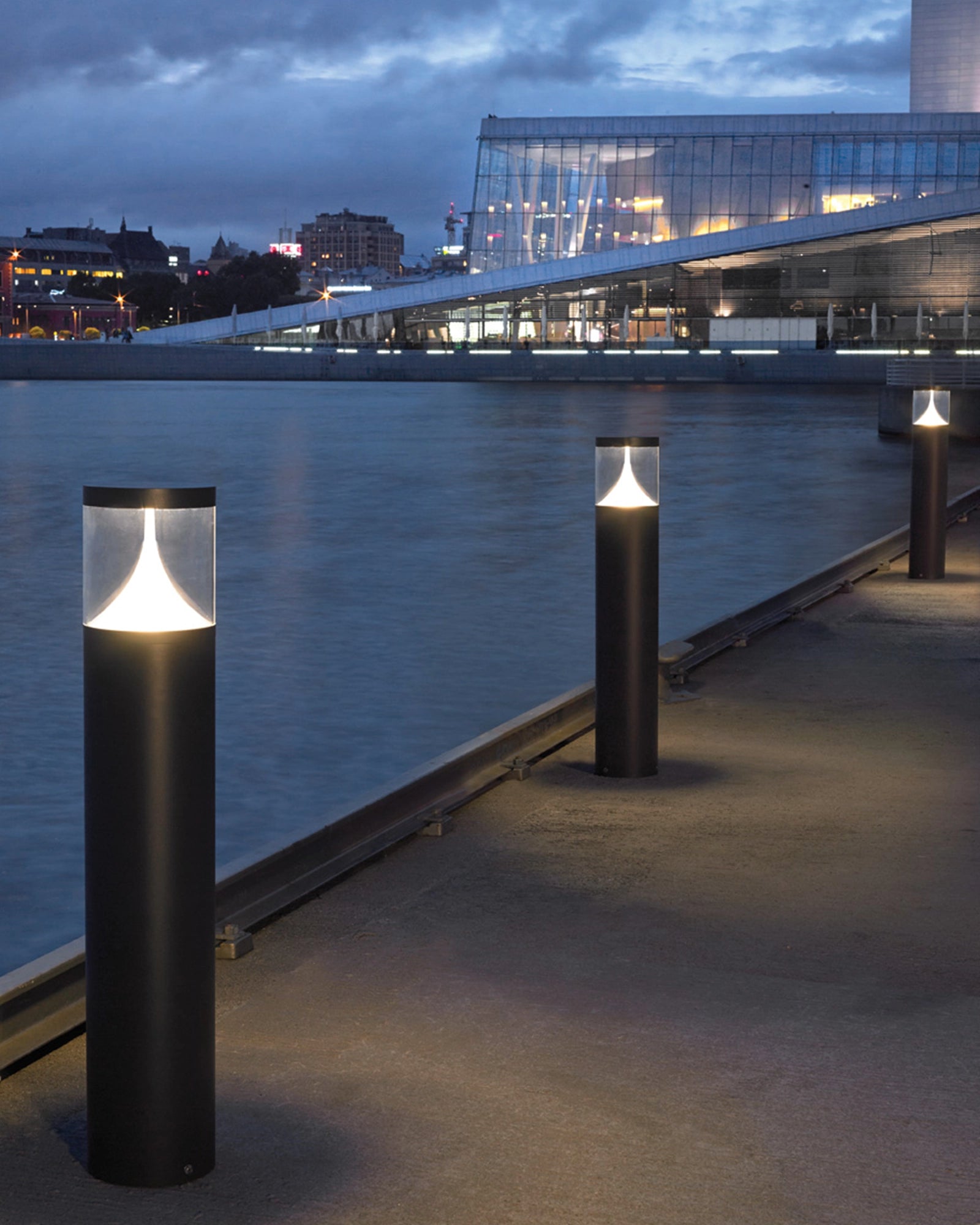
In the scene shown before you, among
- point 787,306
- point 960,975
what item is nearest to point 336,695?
point 960,975

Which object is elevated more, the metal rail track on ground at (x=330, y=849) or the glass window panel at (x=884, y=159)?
the glass window panel at (x=884, y=159)

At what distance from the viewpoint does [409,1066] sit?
3.47 meters

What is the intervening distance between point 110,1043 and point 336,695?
19.1 feet

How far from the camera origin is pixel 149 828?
9.26ft

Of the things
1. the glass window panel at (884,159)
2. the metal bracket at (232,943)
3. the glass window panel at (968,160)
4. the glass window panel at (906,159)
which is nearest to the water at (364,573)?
the metal bracket at (232,943)

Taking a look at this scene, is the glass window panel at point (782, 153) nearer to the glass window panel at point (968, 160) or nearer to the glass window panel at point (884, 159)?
the glass window panel at point (884, 159)

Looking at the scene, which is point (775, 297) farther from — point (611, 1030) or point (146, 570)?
point (146, 570)

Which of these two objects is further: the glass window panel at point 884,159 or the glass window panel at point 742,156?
the glass window panel at point 742,156

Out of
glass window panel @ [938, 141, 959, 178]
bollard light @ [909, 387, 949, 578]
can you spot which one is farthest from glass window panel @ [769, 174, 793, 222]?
bollard light @ [909, 387, 949, 578]

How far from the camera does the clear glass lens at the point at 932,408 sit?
1091cm

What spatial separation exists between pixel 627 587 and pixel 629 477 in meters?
0.35

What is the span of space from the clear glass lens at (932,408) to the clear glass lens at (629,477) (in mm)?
5476

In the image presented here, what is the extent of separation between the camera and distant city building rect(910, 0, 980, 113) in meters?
108

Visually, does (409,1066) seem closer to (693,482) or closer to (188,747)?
(188,747)
